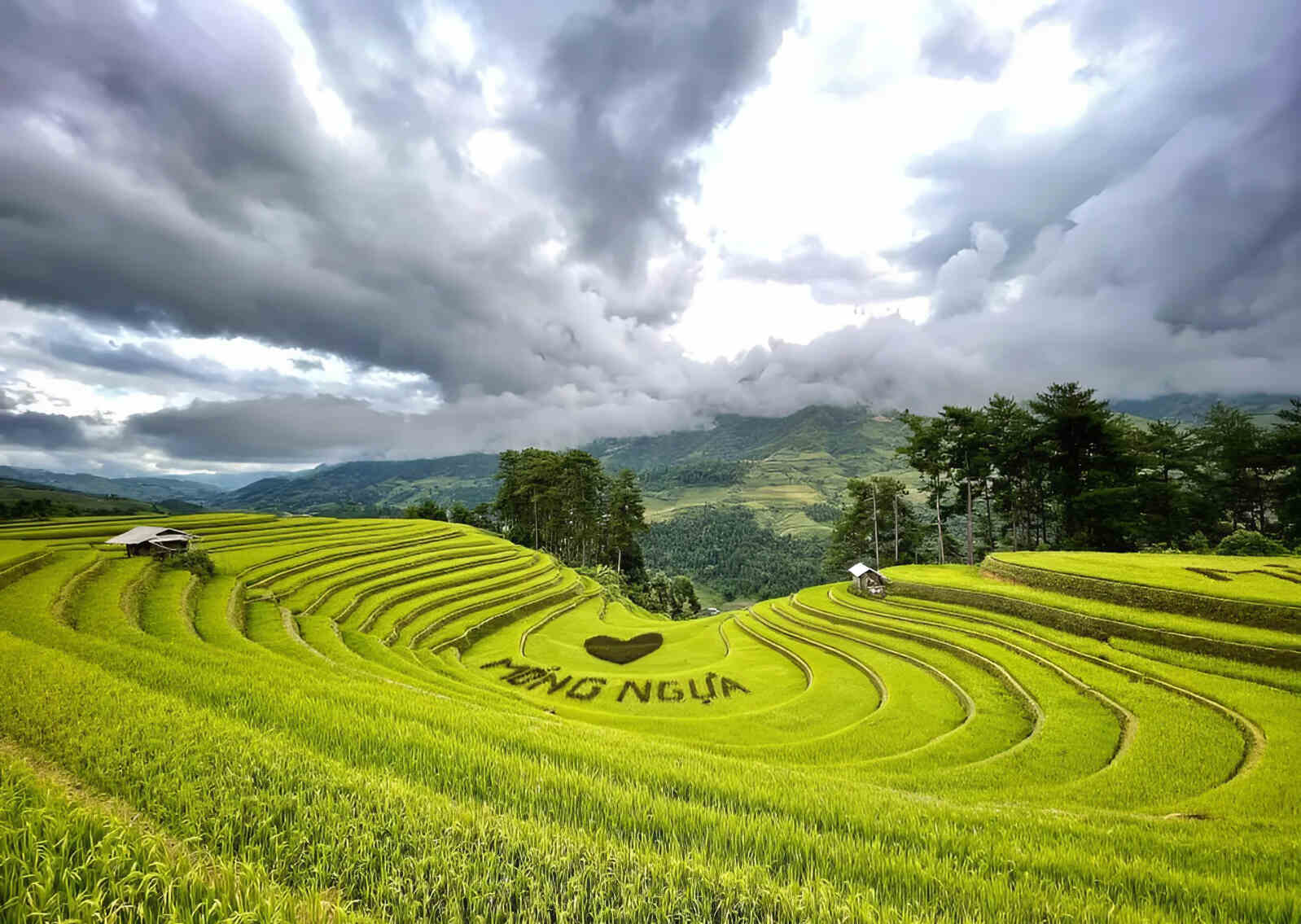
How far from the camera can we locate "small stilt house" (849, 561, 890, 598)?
1043 inches

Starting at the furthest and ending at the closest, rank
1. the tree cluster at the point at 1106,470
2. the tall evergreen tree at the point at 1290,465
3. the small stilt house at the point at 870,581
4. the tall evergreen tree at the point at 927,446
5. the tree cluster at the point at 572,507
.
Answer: the tree cluster at the point at 572,507, the tall evergreen tree at the point at 927,446, the tree cluster at the point at 1106,470, the tall evergreen tree at the point at 1290,465, the small stilt house at the point at 870,581

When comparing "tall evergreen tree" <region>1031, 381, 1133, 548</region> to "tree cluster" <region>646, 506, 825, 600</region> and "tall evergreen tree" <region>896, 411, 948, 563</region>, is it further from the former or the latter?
"tree cluster" <region>646, 506, 825, 600</region>

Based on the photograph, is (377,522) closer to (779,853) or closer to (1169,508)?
(779,853)

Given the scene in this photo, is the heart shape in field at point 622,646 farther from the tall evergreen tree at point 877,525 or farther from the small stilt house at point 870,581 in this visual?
the tall evergreen tree at point 877,525

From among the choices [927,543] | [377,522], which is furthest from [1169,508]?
[377,522]

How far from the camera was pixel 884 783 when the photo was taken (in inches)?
358

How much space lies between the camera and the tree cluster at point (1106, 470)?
30812mm

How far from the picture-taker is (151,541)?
19.5 m

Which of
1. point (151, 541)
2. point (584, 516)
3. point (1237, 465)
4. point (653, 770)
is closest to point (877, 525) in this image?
point (1237, 465)

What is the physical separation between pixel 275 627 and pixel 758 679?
1689 centimetres

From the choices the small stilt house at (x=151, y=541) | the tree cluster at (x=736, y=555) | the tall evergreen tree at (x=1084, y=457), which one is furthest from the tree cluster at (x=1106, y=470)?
the tree cluster at (x=736, y=555)

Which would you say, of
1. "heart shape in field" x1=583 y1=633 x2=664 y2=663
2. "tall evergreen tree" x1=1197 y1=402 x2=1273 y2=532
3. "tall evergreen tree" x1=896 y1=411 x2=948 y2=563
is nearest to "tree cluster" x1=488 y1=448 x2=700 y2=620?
"heart shape in field" x1=583 y1=633 x2=664 y2=663

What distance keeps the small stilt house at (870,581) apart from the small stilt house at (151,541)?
33.7 meters

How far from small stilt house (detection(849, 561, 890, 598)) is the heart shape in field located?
12.4 m
